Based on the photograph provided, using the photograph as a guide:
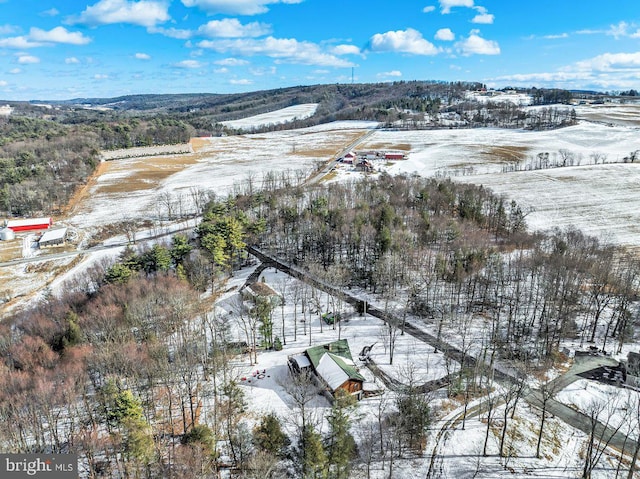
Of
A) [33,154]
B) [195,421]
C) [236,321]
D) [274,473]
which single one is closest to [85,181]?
[33,154]

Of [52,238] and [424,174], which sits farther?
[424,174]

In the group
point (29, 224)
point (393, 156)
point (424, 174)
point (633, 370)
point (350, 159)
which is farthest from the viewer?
point (393, 156)

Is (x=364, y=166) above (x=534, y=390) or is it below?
above

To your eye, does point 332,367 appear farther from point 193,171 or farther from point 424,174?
point 193,171

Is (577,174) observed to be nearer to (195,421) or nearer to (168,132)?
(195,421)

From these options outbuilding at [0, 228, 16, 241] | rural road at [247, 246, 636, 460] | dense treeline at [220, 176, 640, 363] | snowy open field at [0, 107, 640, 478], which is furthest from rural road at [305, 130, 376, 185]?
outbuilding at [0, 228, 16, 241]

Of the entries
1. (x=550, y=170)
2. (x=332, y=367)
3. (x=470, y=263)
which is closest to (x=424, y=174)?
(x=550, y=170)
